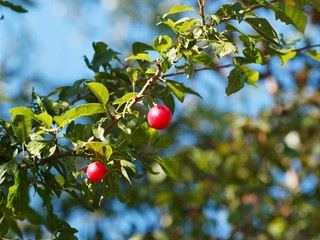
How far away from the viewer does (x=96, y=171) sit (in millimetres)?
751

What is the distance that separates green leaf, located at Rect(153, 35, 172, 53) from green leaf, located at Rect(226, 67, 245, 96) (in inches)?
5.6

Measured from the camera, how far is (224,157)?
112 inches

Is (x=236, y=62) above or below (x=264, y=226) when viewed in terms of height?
above

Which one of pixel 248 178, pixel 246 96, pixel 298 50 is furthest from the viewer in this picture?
pixel 246 96

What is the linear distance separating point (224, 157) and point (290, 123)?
50 cm

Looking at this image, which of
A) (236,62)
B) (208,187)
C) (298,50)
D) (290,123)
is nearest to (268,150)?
(290,123)

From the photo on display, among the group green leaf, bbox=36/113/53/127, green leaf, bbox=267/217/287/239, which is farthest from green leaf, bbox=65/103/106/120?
green leaf, bbox=267/217/287/239

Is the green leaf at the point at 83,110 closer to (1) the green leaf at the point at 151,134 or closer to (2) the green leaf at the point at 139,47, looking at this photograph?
(1) the green leaf at the point at 151,134

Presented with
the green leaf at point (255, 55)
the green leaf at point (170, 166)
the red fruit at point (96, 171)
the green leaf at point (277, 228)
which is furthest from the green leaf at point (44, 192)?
the green leaf at point (277, 228)

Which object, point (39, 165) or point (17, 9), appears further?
point (17, 9)

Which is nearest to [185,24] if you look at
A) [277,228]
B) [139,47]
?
[139,47]

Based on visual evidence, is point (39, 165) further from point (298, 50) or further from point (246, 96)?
point (246, 96)

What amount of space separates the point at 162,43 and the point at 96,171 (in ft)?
0.90

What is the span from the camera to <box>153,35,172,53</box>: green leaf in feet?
2.54
